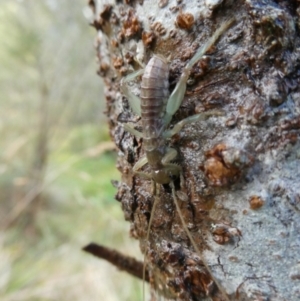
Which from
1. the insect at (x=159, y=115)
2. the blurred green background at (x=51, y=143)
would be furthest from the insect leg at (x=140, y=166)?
the blurred green background at (x=51, y=143)

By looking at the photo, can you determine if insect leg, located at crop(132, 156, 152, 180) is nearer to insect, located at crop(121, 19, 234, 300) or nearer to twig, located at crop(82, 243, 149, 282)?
insect, located at crop(121, 19, 234, 300)

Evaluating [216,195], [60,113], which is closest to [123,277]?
[60,113]

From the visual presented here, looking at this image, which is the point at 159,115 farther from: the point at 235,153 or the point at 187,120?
the point at 235,153

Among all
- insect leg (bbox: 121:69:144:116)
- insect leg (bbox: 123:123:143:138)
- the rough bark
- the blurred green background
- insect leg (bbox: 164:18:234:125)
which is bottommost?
the rough bark

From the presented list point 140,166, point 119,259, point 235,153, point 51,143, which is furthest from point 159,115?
point 51,143

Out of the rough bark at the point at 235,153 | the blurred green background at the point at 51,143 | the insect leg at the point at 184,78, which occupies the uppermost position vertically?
the blurred green background at the point at 51,143

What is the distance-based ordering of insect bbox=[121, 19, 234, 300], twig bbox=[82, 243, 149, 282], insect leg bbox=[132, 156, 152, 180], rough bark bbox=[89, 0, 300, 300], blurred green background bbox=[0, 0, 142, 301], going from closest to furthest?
rough bark bbox=[89, 0, 300, 300] → insect bbox=[121, 19, 234, 300] → insect leg bbox=[132, 156, 152, 180] → twig bbox=[82, 243, 149, 282] → blurred green background bbox=[0, 0, 142, 301]

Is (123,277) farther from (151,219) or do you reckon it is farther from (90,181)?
(151,219)

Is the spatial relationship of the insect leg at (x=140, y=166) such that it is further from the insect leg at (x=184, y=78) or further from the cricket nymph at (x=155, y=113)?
the insect leg at (x=184, y=78)

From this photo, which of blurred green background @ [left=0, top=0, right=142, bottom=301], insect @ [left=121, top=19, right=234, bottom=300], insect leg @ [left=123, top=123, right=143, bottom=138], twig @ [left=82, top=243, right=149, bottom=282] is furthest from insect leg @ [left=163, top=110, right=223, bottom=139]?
blurred green background @ [left=0, top=0, right=142, bottom=301]
